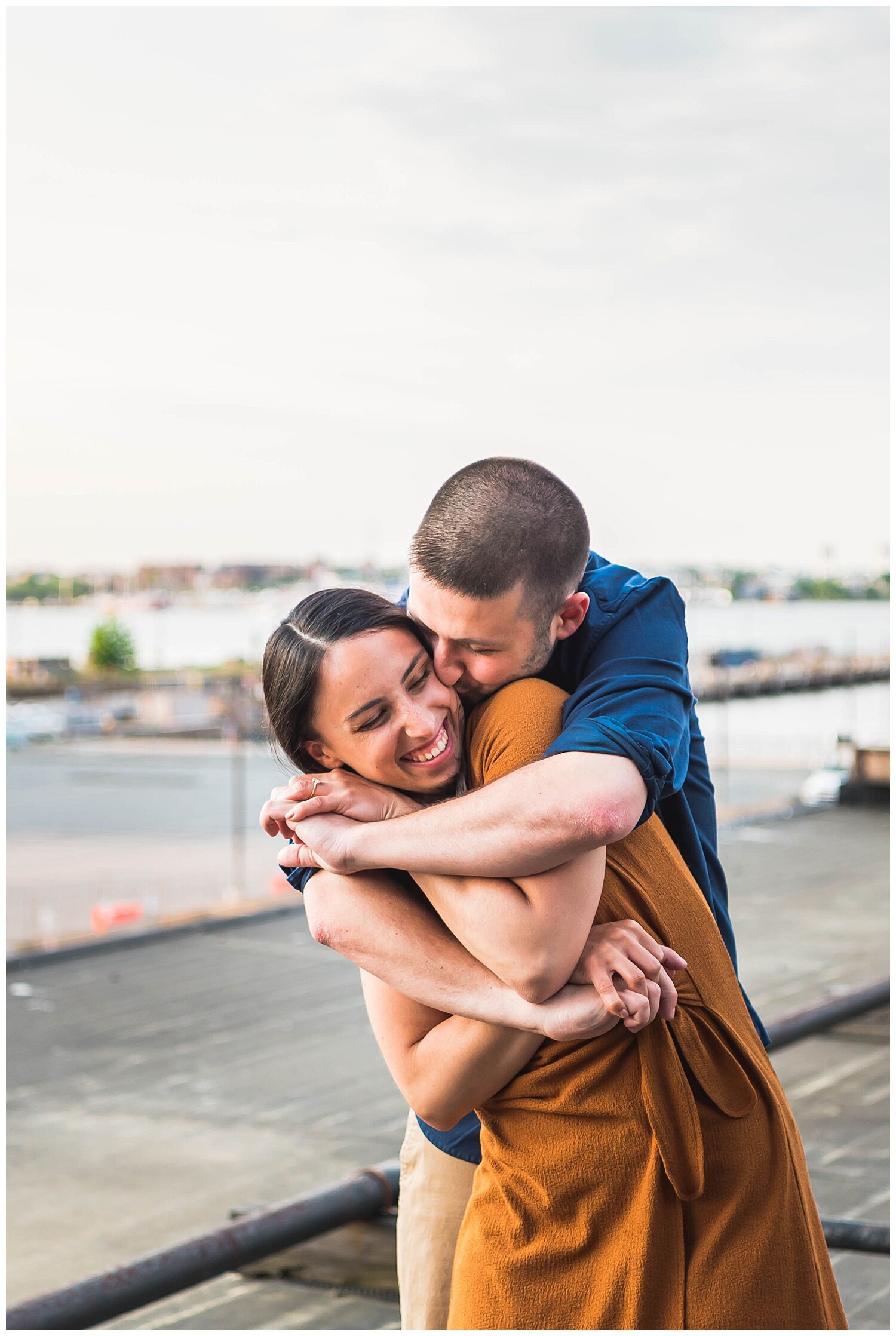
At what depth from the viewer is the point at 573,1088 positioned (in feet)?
4.62

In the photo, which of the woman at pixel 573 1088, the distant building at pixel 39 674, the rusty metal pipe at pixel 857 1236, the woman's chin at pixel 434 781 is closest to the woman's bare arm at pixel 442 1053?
the woman at pixel 573 1088

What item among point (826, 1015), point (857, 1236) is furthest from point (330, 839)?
point (826, 1015)

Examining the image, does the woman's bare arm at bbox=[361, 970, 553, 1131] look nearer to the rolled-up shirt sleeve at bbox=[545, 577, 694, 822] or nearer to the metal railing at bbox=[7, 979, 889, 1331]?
the rolled-up shirt sleeve at bbox=[545, 577, 694, 822]

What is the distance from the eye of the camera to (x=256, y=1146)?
5660 millimetres

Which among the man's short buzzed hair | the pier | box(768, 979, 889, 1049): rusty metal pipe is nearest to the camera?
the man's short buzzed hair

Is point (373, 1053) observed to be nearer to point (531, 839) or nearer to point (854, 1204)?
point (854, 1204)

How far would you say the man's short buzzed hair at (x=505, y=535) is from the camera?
1.40 metres

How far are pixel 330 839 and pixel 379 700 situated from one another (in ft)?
0.53

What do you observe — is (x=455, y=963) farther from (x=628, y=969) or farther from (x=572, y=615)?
(x=572, y=615)

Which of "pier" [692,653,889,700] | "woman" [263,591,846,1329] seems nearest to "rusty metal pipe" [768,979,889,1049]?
"woman" [263,591,846,1329]

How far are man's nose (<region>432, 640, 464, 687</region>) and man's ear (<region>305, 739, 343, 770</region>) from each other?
0.17m

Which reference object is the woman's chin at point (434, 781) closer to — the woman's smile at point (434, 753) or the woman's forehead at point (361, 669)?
the woman's smile at point (434, 753)

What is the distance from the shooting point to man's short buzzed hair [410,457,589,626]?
1.40m

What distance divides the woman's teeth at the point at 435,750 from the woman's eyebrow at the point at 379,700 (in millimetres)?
Result: 71
